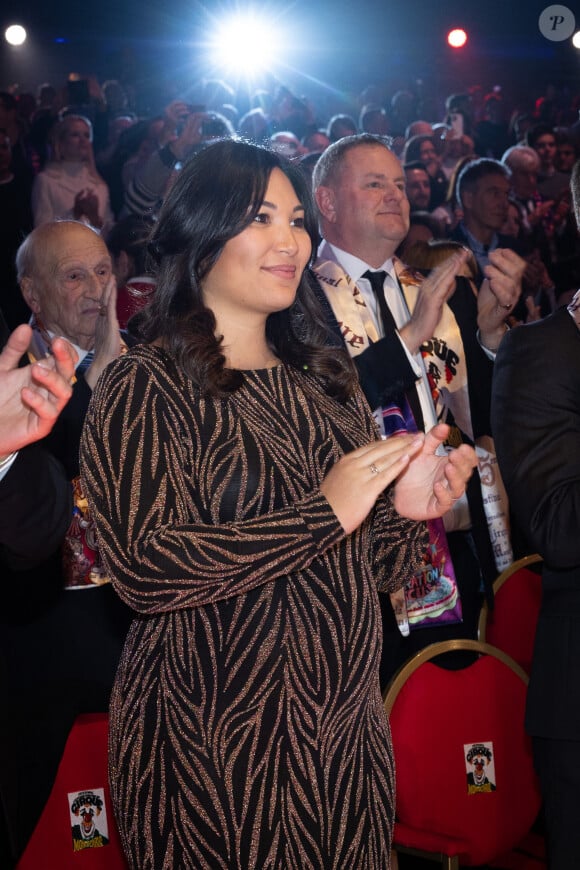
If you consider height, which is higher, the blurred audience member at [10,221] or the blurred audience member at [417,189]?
the blurred audience member at [417,189]

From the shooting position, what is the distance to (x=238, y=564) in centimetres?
148

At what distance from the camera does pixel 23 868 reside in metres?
2.21

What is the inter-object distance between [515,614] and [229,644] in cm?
160

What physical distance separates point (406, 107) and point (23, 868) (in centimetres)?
706

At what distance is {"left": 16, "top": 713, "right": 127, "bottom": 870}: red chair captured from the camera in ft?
7.36

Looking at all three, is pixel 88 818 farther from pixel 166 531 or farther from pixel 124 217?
pixel 124 217

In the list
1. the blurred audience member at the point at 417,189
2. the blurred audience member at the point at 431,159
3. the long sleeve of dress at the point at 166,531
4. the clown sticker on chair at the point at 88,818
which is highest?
the blurred audience member at the point at 431,159

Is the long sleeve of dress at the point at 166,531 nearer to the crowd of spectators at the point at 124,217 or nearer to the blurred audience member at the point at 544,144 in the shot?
the crowd of spectators at the point at 124,217

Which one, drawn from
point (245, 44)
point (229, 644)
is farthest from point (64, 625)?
point (245, 44)

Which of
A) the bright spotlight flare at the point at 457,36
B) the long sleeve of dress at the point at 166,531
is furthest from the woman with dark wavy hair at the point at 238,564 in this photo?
the bright spotlight flare at the point at 457,36

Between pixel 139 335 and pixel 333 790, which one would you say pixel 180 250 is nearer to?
pixel 139 335

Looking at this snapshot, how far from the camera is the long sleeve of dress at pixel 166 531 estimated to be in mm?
1476

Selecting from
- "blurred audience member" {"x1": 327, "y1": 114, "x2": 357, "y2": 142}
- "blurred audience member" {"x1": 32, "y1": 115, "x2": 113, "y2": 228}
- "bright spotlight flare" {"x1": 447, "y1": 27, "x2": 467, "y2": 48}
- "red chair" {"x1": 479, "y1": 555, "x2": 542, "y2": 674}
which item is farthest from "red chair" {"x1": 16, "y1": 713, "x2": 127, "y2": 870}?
"bright spotlight flare" {"x1": 447, "y1": 27, "x2": 467, "y2": 48}

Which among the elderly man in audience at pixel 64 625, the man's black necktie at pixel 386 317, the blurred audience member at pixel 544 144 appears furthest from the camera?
the blurred audience member at pixel 544 144
